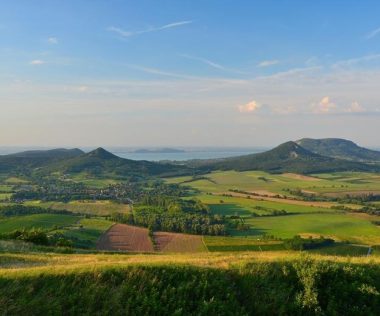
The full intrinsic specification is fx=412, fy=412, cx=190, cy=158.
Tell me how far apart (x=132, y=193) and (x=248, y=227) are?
293ft

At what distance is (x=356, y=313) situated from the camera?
57.5ft

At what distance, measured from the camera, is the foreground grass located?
608 inches

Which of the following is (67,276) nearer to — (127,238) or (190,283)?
(190,283)

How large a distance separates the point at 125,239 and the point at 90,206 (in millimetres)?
61922

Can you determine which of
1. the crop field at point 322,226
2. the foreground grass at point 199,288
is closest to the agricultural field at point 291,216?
the crop field at point 322,226

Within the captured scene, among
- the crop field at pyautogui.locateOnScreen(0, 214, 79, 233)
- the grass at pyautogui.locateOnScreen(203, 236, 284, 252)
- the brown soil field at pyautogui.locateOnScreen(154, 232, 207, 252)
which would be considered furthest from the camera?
the crop field at pyautogui.locateOnScreen(0, 214, 79, 233)

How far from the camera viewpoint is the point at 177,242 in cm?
8506

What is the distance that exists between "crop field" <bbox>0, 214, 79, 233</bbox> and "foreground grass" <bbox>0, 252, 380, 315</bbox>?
81220mm

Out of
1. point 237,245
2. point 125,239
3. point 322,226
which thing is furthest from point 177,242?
point 322,226

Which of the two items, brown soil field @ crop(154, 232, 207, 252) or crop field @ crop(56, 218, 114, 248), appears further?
crop field @ crop(56, 218, 114, 248)

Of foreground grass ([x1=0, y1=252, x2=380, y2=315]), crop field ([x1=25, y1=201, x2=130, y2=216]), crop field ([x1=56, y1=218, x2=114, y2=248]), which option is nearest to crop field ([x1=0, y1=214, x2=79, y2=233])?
crop field ([x1=56, y1=218, x2=114, y2=248])

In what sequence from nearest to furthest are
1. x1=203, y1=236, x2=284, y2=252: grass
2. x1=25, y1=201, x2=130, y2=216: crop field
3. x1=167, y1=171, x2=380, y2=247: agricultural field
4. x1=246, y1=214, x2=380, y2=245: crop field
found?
x1=203, y1=236, x2=284, y2=252: grass
x1=246, y1=214, x2=380, y2=245: crop field
x1=167, y1=171, x2=380, y2=247: agricultural field
x1=25, y1=201, x2=130, y2=216: crop field

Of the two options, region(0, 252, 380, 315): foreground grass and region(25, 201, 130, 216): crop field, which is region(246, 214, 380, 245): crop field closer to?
region(25, 201, 130, 216): crop field

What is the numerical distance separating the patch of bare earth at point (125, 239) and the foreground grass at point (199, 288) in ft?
174
